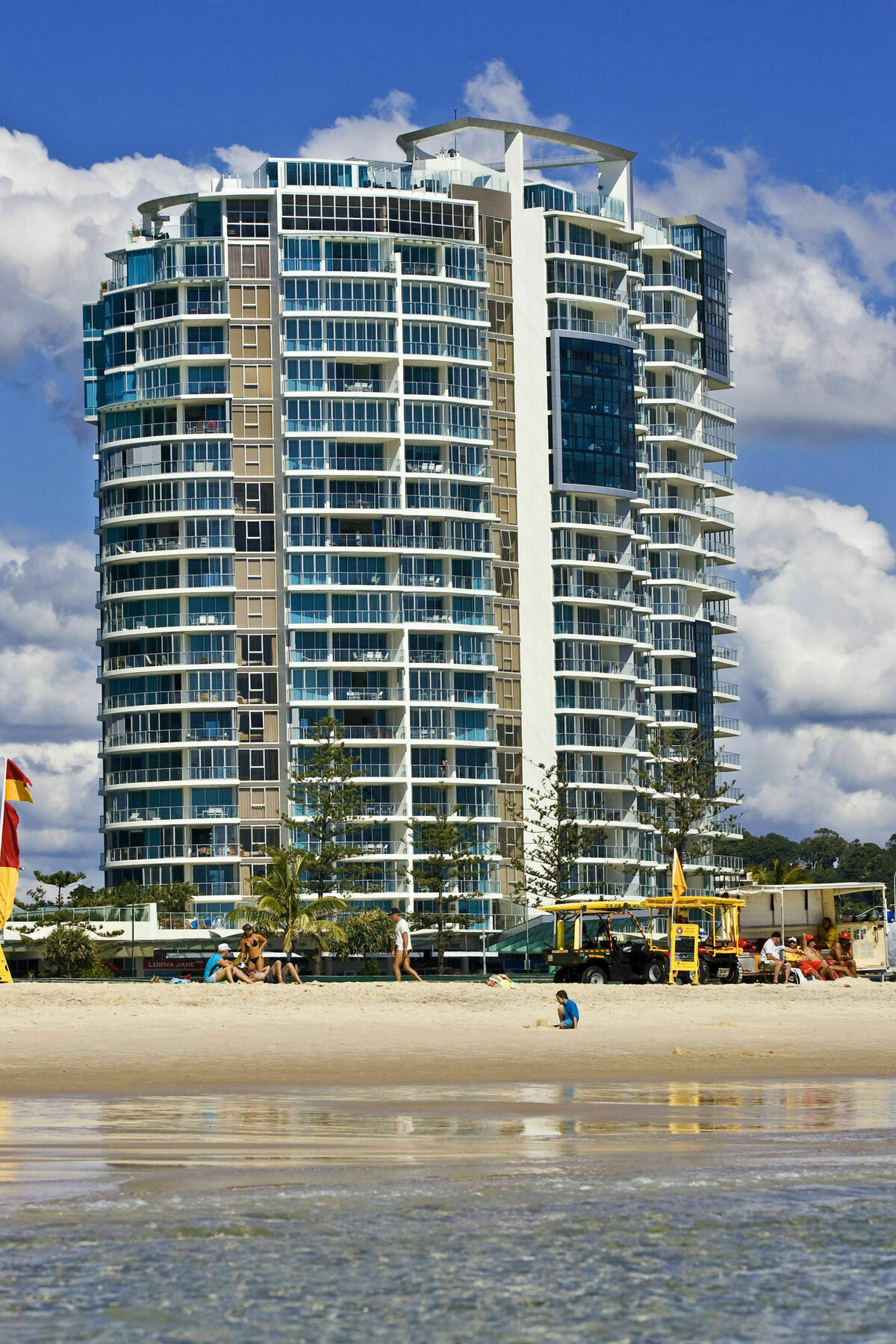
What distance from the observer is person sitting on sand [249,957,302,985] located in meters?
39.4

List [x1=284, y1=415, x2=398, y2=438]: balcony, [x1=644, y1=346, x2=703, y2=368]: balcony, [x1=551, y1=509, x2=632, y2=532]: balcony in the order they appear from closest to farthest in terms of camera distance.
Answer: [x1=284, y1=415, x2=398, y2=438]: balcony, [x1=551, y1=509, x2=632, y2=532]: balcony, [x1=644, y1=346, x2=703, y2=368]: balcony

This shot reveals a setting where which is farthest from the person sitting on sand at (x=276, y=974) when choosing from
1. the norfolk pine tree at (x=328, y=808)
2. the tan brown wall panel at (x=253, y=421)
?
the tan brown wall panel at (x=253, y=421)

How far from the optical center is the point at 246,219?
10712 cm

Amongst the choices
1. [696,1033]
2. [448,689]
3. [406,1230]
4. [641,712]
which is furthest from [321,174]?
[406,1230]

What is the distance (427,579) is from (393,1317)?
93942 mm

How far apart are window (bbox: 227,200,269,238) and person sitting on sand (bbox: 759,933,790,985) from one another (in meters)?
68.1

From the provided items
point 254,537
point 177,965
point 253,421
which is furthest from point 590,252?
point 177,965

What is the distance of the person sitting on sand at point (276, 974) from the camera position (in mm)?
39406

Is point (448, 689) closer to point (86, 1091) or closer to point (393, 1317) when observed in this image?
point (86, 1091)

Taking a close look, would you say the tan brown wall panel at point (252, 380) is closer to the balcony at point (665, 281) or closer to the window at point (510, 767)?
the window at point (510, 767)

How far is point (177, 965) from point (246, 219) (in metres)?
46.1

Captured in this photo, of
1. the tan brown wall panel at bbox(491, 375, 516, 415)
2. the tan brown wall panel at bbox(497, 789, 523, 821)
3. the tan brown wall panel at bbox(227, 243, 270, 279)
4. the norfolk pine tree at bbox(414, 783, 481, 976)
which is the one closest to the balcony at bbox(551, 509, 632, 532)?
the tan brown wall panel at bbox(491, 375, 516, 415)

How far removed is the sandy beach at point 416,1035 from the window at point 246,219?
243 feet

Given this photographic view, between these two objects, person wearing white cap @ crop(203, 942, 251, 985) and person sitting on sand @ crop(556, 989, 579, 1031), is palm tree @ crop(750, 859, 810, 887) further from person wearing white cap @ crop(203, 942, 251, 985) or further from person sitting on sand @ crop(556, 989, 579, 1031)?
person sitting on sand @ crop(556, 989, 579, 1031)
